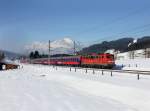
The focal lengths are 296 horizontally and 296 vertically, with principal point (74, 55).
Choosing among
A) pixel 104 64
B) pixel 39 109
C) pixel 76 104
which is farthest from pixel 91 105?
pixel 104 64

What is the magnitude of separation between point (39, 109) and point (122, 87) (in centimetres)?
932

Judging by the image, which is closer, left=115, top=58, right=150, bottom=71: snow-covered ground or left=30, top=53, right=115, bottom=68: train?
left=30, top=53, right=115, bottom=68: train

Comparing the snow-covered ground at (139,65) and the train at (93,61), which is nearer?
the train at (93,61)

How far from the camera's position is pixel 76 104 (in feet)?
72.1

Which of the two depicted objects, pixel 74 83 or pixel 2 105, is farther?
pixel 74 83

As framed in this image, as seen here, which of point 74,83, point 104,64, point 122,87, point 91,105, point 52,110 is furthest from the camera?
point 104,64

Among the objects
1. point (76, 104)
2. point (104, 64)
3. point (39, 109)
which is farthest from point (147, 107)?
point (104, 64)

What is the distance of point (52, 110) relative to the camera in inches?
776

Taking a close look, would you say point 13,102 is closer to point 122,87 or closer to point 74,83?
point 122,87

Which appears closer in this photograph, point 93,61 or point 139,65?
point 93,61

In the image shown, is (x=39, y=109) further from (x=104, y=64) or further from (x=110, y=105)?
(x=104, y=64)

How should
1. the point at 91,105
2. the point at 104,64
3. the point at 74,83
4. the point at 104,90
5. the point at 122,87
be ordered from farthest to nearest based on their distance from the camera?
the point at 104,64 → the point at 74,83 → the point at 104,90 → the point at 122,87 → the point at 91,105

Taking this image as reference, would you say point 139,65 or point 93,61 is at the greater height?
point 93,61

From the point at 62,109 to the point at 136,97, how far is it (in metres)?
6.30
